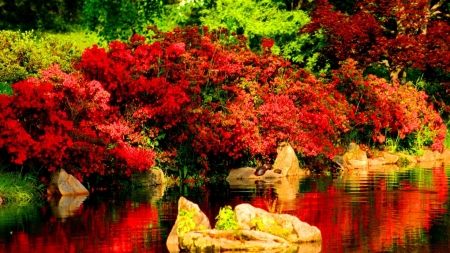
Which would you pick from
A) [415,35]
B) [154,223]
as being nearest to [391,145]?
[415,35]

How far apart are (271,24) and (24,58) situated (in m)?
12.9

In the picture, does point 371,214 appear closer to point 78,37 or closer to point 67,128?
point 67,128

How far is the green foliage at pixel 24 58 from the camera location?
32219 millimetres

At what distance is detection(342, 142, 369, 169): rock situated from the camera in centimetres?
3244

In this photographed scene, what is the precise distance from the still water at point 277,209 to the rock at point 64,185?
54cm

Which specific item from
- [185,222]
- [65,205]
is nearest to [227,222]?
[185,222]

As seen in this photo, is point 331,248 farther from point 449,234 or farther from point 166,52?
point 166,52

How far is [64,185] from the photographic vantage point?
953 inches

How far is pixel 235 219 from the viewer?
15.9 metres

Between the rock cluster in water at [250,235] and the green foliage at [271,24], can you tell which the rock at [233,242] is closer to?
the rock cluster in water at [250,235]

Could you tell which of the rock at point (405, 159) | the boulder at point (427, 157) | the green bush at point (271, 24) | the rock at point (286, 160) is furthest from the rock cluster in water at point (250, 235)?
the green bush at point (271, 24)

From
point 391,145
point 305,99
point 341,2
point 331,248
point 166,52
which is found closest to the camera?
point 331,248

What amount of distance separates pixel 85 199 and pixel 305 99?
9311 millimetres

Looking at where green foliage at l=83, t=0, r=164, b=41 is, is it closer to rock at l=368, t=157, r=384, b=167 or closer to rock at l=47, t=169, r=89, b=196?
rock at l=368, t=157, r=384, b=167
